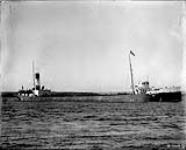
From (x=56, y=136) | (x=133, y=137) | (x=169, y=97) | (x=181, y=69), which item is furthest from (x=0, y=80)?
(x=169, y=97)

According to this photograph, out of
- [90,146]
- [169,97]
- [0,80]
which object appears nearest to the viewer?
[0,80]

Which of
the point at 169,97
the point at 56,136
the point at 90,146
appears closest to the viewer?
the point at 90,146

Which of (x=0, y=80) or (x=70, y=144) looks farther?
(x=70, y=144)

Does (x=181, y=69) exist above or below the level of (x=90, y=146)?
above

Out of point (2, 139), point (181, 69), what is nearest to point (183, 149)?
point (181, 69)

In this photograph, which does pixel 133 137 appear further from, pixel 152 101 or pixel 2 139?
pixel 152 101

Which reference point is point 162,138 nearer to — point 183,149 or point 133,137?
point 133,137

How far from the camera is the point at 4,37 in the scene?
7008 mm

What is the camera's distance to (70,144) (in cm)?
830

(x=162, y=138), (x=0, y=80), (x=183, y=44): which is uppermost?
(x=183, y=44)

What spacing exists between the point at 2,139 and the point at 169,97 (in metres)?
30.9

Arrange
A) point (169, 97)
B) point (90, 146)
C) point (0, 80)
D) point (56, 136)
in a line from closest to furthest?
point (0, 80)
point (90, 146)
point (56, 136)
point (169, 97)

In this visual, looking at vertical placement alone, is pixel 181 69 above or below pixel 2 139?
above

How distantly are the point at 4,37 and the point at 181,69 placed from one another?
12.4ft
